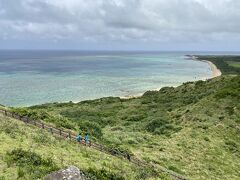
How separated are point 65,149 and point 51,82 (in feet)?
343

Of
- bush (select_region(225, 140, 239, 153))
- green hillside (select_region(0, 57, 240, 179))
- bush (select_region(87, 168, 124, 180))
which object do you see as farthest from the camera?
bush (select_region(225, 140, 239, 153))

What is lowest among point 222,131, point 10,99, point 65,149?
point 10,99

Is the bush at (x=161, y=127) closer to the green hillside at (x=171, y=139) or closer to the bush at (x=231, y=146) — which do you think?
the green hillside at (x=171, y=139)

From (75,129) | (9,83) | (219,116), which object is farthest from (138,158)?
(9,83)

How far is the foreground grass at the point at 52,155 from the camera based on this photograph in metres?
16.8

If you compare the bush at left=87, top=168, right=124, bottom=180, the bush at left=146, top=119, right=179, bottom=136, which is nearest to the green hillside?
the bush at left=146, top=119, right=179, bottom=136

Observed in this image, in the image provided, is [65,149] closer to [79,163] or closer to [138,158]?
[79,163]

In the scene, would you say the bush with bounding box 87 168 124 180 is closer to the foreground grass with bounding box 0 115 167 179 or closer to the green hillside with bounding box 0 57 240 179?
the foreground grass with bounding box 0 115 167 179

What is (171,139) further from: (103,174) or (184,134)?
(103,174)

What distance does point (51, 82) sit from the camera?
124062mm

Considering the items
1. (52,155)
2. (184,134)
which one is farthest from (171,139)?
(52,155)

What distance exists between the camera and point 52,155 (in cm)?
1973

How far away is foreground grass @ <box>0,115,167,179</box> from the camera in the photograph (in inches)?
660

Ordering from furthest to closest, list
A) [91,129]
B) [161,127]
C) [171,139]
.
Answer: [161,127] → [91,129] → [171,139]
